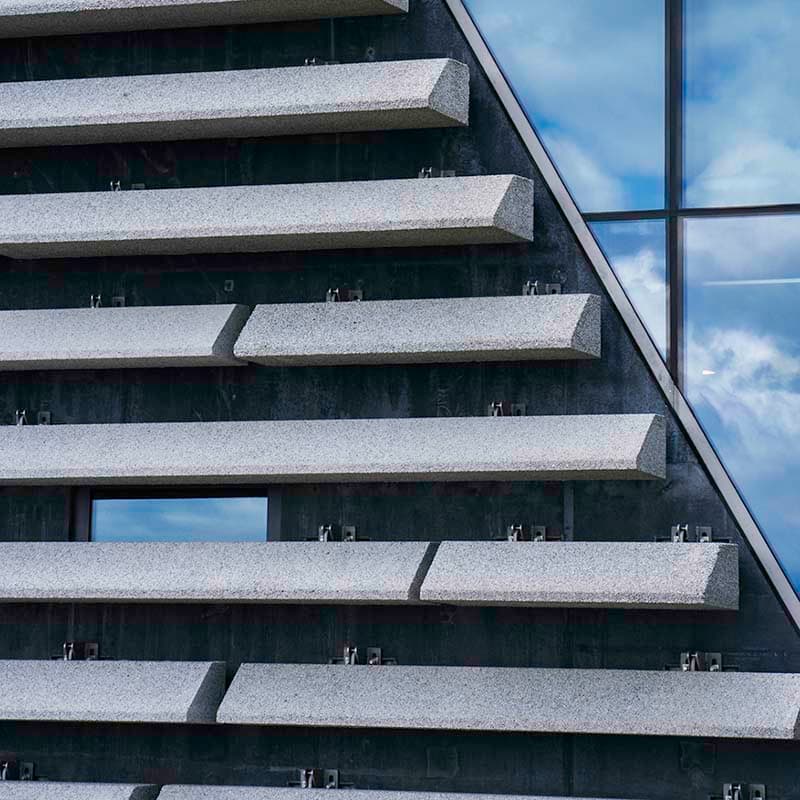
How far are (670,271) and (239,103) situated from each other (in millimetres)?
1519

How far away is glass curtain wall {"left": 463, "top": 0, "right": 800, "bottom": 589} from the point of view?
17.9ft

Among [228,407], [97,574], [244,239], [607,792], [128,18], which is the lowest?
[607,792]

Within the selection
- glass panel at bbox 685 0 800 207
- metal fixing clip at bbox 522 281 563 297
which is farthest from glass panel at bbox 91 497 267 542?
glass panel at bbox 685 0 800 207

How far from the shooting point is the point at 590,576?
519 centimetres

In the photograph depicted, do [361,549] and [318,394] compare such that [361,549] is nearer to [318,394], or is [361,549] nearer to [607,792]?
[318,394]

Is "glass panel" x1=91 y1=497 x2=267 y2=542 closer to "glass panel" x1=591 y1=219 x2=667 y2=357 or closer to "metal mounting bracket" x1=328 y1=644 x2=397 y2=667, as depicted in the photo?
"metal mounting bracket" x1=328 y1=644 x2=397 y2=667

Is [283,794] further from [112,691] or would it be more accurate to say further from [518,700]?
[518,700]

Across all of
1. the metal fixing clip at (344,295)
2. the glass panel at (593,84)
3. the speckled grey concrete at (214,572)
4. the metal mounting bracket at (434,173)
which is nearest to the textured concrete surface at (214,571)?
the speckled grey concrete at (214,572)

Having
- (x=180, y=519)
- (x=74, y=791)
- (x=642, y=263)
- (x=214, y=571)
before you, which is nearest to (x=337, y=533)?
(x=214, y=571)

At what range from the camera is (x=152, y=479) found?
5730mm

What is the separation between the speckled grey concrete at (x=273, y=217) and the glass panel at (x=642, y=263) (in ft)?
0.90

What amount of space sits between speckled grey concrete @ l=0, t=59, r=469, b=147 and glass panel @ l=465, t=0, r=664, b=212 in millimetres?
266

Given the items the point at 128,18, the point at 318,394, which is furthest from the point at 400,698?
the point at 128,18

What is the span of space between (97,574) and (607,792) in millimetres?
1789
